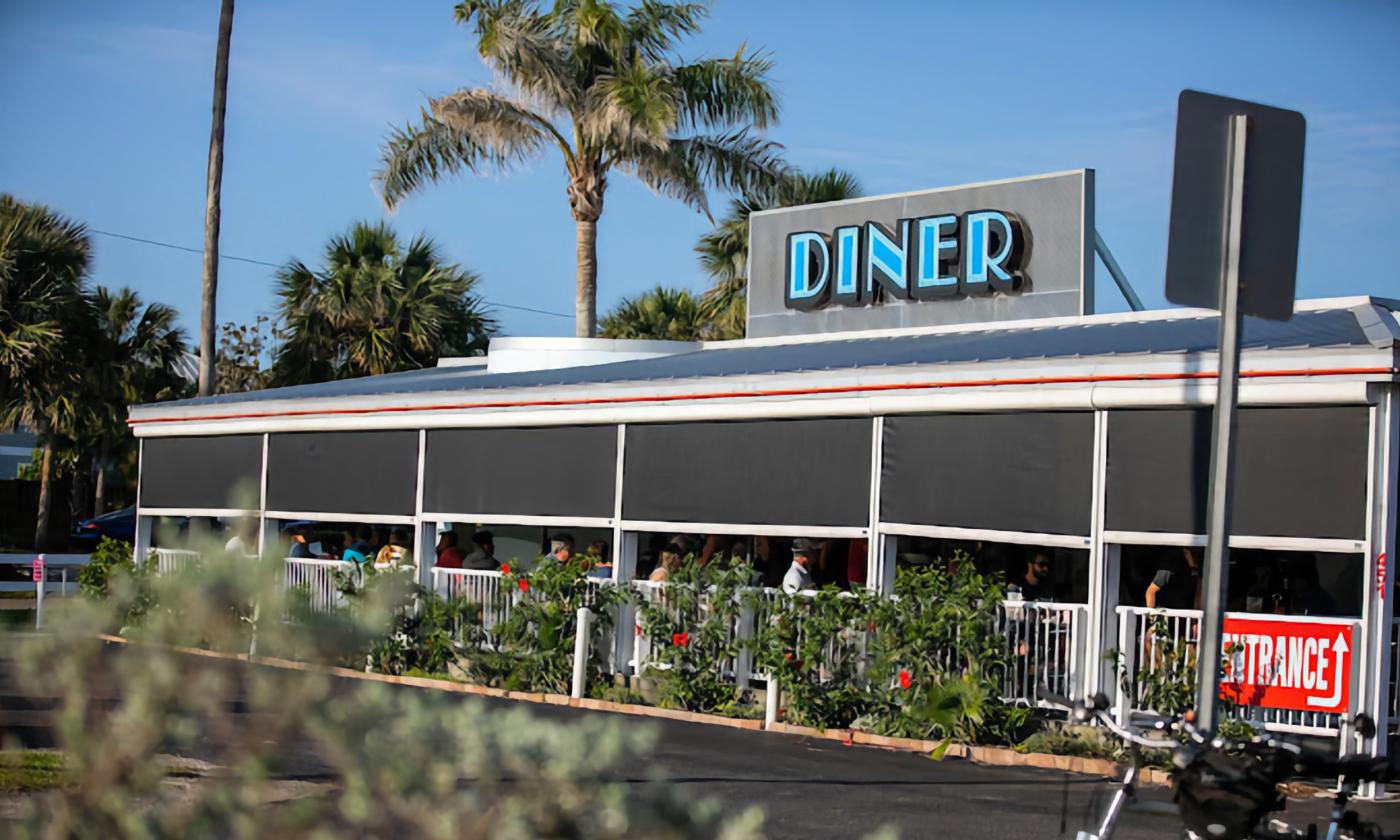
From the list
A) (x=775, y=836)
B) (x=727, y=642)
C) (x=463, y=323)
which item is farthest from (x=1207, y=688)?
(x=463, y=323)

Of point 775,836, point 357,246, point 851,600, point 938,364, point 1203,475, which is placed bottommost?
point 775,836

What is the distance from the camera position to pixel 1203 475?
12602mm

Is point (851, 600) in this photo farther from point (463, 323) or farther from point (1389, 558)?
point (463, 323)

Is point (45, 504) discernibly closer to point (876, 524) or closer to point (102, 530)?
point (102, 530)

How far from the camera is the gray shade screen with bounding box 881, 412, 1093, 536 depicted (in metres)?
13.4

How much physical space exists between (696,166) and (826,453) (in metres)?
15.8

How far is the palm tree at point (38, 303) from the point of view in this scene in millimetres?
32938

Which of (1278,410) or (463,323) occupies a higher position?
(463,323)

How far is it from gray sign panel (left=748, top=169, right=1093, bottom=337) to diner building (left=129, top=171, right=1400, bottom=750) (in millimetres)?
33

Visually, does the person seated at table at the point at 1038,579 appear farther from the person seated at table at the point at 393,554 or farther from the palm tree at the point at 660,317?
the palm tree at the point at 660,317

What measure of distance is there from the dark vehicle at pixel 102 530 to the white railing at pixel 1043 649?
31.9 meters

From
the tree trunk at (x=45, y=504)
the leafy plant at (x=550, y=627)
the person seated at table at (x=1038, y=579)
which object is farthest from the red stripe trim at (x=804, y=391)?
the tree trunk at (x=45, y=504)

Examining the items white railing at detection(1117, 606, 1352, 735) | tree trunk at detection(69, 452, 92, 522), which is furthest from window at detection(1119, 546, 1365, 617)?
tree trunk at detection(69, 452, 92, 522)

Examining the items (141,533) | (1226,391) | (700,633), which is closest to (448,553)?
(700,633)
